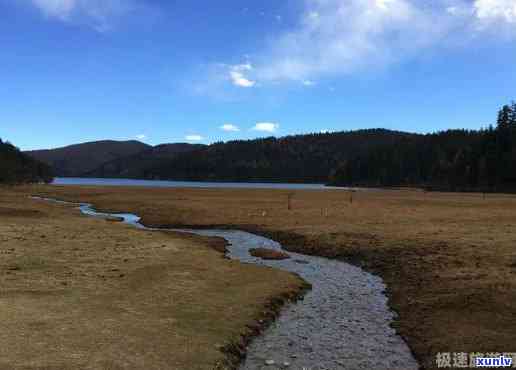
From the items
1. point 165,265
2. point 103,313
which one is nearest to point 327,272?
point 165,265

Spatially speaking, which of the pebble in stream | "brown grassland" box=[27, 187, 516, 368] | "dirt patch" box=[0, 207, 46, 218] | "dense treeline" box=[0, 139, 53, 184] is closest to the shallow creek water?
the pebble in stream

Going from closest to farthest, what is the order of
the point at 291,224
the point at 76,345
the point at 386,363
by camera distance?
the point at 76,345 < the point at 386,363 < the point at 291,224

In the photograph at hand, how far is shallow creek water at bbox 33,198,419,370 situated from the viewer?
13609mm

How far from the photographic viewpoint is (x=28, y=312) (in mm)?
15148

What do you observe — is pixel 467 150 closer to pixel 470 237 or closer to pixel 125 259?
pixel 470 237

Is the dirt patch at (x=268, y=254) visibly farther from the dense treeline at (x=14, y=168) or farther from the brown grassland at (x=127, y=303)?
the dense treeline at (x=14, y=168)

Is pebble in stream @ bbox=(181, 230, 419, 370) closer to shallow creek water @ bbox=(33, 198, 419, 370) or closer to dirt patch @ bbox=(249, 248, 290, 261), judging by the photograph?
shallow creek water @ bbox=(33, 198, 419, 370)

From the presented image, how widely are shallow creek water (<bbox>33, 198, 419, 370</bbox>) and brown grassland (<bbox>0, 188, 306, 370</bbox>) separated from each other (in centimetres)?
82

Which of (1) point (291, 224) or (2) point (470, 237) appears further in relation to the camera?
(1) point (291, 224)

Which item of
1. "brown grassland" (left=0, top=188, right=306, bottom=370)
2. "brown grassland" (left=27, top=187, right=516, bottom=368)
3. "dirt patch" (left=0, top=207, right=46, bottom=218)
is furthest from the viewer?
"dirt patch" (left=0, top=207, right=46, bottom=218)

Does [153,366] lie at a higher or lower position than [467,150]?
lower

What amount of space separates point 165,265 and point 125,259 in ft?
10.2

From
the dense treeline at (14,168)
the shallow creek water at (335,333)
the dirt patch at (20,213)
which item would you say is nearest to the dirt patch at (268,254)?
the shallow creek water at (335,333)

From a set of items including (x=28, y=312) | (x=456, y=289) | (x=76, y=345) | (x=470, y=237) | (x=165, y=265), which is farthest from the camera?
(x=470, y=237)
